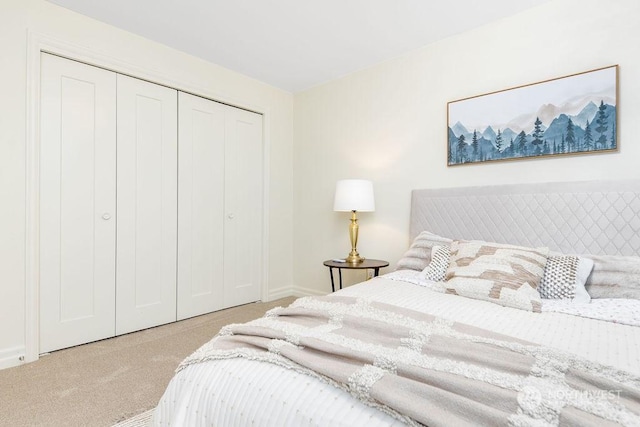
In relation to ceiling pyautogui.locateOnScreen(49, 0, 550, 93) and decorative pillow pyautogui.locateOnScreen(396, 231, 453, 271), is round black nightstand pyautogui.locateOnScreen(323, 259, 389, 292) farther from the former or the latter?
ceiling pyautogui.locateOnScreen(49, 0, 550, 93)

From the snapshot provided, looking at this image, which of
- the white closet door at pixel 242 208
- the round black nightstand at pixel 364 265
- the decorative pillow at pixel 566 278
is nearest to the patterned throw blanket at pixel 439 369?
the decorative pillow at pixel 566 278

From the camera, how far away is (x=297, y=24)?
8.59 ft

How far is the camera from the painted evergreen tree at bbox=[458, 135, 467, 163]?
270cm

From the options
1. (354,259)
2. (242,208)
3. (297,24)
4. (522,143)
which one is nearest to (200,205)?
(242,208)

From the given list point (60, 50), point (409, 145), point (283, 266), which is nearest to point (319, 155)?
point (409, 145)

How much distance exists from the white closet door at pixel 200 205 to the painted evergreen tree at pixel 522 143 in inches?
103

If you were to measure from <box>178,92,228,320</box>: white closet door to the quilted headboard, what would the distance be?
6.41 feet

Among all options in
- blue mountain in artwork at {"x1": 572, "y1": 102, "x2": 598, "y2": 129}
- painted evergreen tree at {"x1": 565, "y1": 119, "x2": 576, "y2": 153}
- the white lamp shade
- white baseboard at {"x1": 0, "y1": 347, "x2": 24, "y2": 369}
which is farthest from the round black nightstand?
white baseboard at {"x1": 0, "y1": 347, "x2": 24, "y2": 369}

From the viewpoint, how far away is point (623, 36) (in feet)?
6.83

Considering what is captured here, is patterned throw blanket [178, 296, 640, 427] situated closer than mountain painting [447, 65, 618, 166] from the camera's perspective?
Yes

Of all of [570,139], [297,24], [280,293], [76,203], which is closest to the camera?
[570,139]

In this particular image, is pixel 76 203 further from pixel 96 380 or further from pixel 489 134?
pixel 489 134

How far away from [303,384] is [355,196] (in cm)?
221

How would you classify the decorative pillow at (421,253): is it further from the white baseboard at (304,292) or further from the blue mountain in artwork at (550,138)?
the white baseboard at (304,292)
